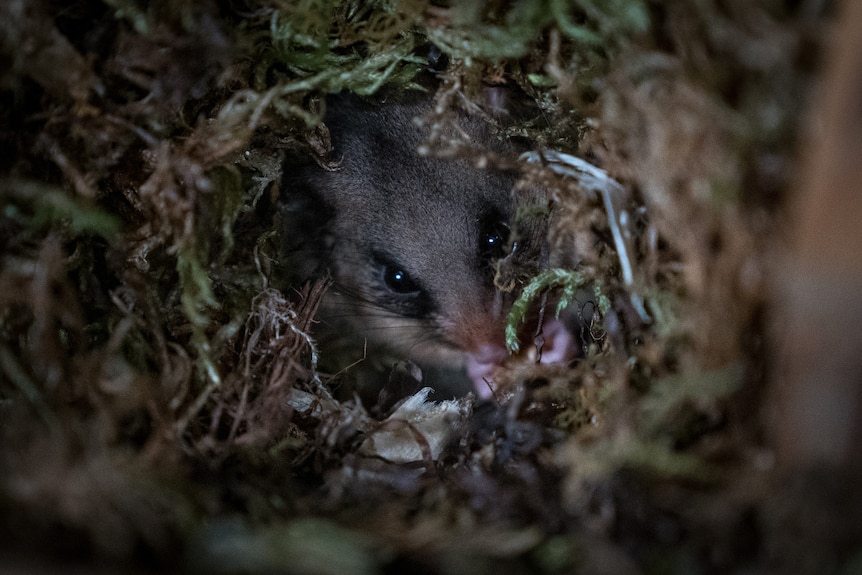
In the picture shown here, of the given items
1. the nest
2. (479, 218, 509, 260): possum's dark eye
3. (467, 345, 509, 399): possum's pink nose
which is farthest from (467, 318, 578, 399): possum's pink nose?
(479, 218, 509, 260): possum's dark eye

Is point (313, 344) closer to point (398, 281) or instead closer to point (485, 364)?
point (485, 364)

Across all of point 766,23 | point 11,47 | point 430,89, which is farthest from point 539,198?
point 11,47

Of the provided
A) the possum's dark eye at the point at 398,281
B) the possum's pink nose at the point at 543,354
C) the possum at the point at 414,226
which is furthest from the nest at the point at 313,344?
the possum's dark eye at the point at 398,281

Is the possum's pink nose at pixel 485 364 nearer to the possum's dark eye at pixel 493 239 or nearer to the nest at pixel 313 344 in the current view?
the nest at pixel 313 344

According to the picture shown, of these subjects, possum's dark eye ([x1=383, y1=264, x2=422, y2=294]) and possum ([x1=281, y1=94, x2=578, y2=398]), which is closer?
possum ([x1=281, y1=94, x2=578, y2=398])

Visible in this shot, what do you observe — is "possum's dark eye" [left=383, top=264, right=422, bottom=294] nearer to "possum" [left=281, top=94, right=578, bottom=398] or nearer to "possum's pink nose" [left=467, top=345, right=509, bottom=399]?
"possum" [left=281, top=94, right=578, bottom=398]

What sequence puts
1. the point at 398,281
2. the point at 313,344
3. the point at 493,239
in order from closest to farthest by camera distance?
the point at 313,344 → the point at 493,239 → the point at 398,281

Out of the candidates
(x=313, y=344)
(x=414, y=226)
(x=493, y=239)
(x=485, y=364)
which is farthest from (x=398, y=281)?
(x=313, y=344)
